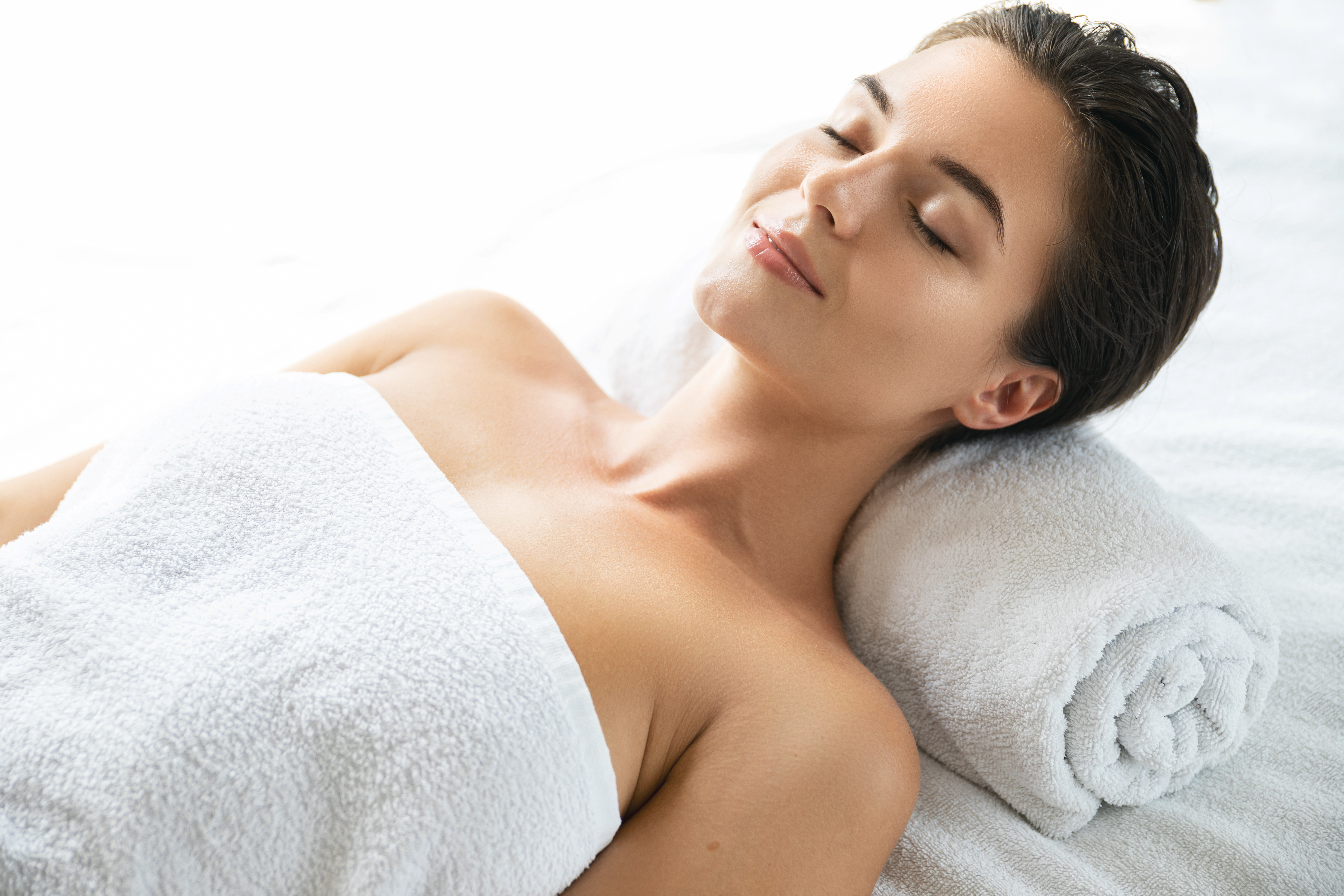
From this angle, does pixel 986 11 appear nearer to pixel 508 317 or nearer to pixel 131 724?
pixel 508 317

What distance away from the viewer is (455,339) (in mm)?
1287

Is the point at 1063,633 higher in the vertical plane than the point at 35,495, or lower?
lower

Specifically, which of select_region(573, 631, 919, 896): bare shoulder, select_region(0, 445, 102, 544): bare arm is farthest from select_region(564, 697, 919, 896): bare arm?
select_region(0, 445, 102, 544): bare arm

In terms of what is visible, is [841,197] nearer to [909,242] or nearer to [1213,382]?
[909,242]

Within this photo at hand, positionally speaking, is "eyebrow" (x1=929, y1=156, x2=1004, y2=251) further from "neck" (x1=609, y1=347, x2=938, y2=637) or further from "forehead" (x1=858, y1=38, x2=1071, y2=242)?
"neck" (x1=609, y1=347, x2=938, y2=637)

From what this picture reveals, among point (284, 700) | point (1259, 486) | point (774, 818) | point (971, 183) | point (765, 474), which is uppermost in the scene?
point (971, 183)

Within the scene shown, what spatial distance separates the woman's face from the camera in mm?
1000

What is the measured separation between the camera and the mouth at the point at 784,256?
1022 mm

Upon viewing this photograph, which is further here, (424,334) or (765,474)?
(424,334)

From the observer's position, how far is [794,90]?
1.98m

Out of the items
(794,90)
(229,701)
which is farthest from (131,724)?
(794,90)

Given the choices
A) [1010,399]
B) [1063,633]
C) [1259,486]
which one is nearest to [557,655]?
[1063,633]

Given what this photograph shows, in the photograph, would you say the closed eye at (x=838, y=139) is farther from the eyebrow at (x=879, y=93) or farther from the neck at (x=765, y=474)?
the neck at (x=765, y=474)

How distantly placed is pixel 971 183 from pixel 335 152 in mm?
1309
